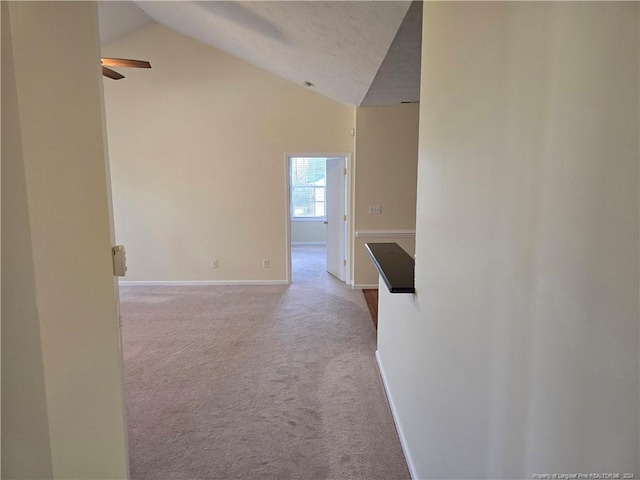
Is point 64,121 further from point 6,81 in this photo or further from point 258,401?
point 258,401

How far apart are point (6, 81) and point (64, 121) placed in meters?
0.14

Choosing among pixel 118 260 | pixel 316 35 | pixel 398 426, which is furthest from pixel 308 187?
pixel 118 260

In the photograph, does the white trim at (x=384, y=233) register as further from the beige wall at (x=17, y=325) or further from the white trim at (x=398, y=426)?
the beige wall at (x=17, y=325)

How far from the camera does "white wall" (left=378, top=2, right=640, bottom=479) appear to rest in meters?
0.56

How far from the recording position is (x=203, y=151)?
5.12 metres

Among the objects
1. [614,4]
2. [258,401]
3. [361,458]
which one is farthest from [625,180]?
[258,401]

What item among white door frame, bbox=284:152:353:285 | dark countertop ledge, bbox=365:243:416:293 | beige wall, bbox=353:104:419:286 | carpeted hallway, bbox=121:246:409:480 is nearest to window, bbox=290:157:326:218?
white door frame, bbox=284:152:353:285

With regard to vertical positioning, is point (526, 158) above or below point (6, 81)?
below

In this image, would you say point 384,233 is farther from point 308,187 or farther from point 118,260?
point 118,260

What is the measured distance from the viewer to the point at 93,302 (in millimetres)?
1085

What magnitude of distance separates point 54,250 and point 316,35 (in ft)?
8.45

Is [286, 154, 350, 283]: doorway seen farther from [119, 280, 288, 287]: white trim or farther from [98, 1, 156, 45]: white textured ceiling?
[98, 1, 156, 45]: white textured ceiling

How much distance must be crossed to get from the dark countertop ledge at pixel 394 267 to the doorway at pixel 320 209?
2342mm

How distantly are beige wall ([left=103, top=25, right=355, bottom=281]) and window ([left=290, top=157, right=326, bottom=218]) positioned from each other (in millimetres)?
3667
